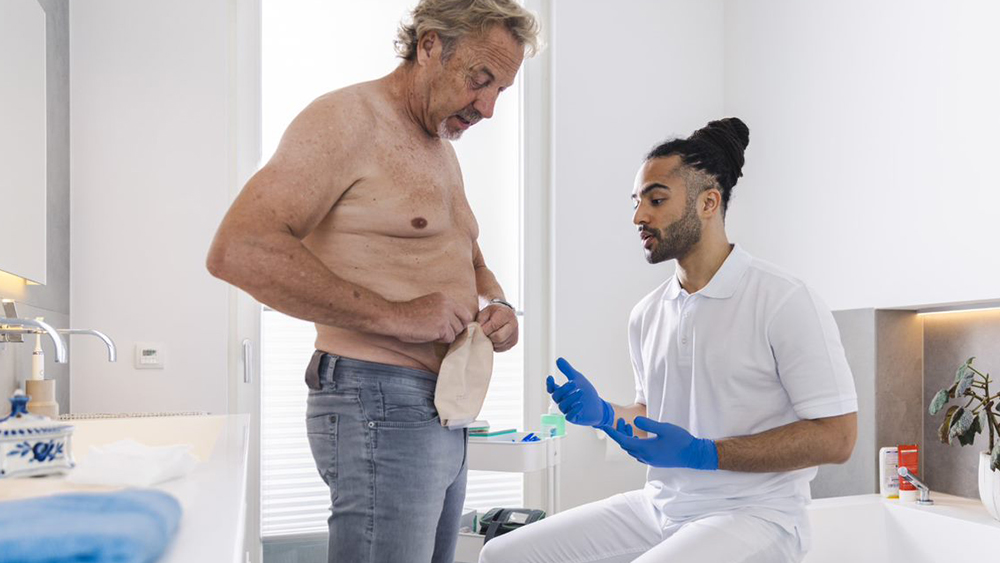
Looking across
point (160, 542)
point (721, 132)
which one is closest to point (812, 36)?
point (721, 132)

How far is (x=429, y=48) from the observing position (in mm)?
1286

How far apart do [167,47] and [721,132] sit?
1.86m

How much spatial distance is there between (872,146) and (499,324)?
1.96 meters

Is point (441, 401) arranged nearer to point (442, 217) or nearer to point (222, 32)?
point (442, 217)

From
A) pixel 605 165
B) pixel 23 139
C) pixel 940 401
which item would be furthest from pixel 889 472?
pixel 23 139

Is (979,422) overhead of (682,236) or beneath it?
beneath

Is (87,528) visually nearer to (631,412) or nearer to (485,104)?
(485,104)

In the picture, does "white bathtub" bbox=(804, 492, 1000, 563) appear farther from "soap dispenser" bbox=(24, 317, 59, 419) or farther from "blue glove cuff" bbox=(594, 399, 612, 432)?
"soap dispenser" bbox=(24, 317, 59, 419)

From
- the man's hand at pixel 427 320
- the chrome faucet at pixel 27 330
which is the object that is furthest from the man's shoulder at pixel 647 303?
the chrome faucet at pixel 27 330

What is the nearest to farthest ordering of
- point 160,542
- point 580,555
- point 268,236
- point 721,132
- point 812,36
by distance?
1. point 160,542
2. point 268,236
3. point 580,555
4. point 721,132
5. point 812,36

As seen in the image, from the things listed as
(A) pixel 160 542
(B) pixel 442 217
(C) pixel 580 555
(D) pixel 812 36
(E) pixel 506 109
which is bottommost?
(C) pixel 580 555

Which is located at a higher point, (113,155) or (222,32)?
(222,32)

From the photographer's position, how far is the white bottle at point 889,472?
8.48 ft

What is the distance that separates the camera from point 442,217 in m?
1.27
